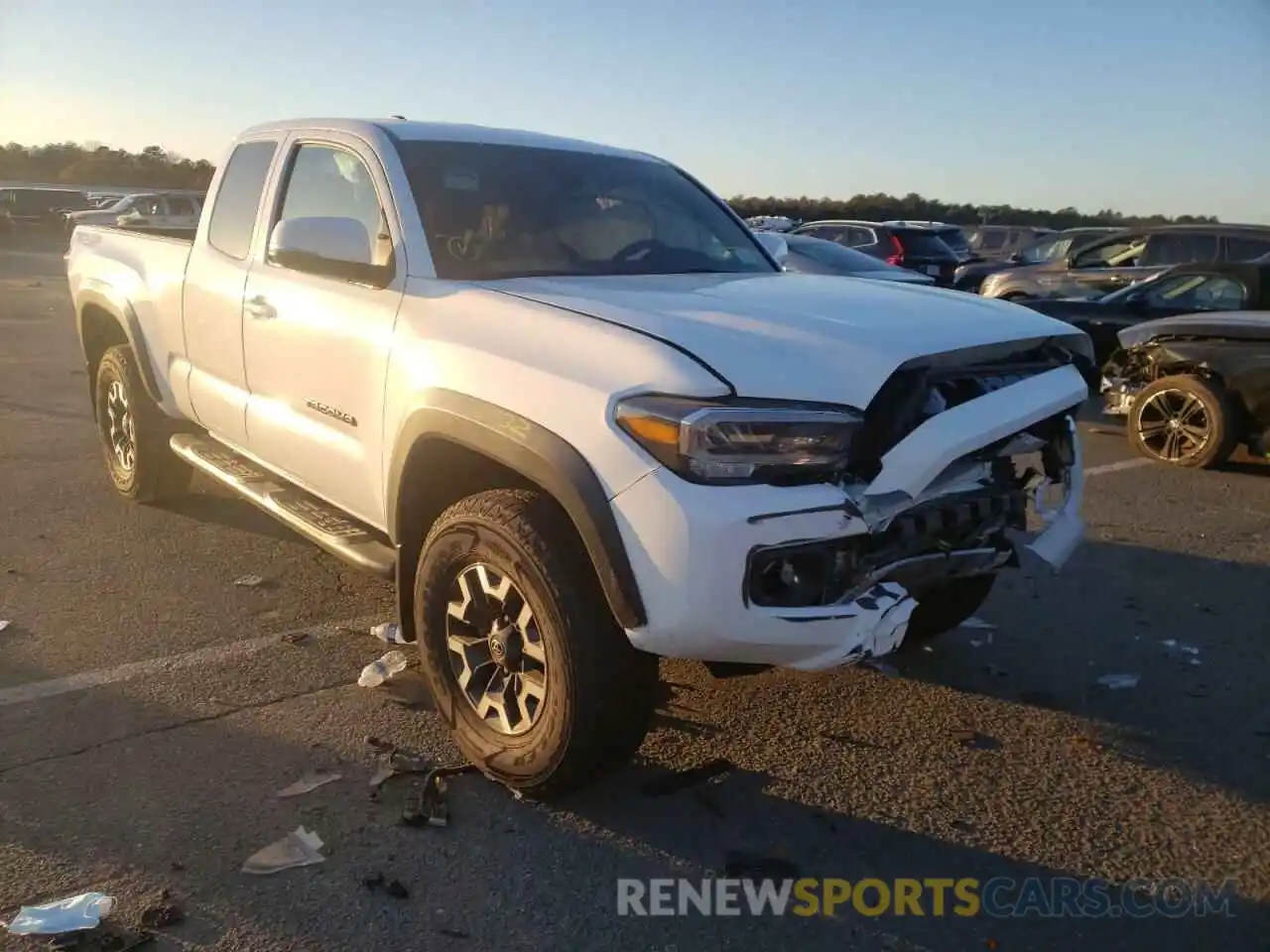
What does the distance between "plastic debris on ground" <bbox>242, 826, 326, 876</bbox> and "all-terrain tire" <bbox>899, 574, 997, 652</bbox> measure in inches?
93.2

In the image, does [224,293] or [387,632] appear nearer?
[387,632]

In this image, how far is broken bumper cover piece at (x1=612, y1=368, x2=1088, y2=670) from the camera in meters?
2.67

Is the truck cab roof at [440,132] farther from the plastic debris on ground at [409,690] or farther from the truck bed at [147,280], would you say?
the plastic debris on ground at [409,690]

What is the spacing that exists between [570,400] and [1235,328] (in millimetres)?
6736

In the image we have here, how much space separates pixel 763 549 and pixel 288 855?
1566mm

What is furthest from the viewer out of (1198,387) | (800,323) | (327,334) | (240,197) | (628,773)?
(1198,387)

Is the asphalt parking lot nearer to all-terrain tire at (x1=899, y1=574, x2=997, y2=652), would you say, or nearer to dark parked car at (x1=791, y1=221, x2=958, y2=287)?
all-terrain tire at (x1=899, y1=574, x2=997, y2=652)

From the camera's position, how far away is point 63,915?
264cm

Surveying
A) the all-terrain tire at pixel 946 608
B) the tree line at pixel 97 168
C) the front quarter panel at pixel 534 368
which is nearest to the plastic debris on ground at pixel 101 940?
the front quarter panel at pixel 534 368

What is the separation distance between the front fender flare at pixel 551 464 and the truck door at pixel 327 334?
493 millimetres

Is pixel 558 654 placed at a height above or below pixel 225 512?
above

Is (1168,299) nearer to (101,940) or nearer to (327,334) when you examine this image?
(327,334)

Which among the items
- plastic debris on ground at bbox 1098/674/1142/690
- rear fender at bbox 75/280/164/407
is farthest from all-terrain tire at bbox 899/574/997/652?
rear fender at bbox 75/280/164/407

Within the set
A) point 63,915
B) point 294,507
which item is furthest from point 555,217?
point 63,915
